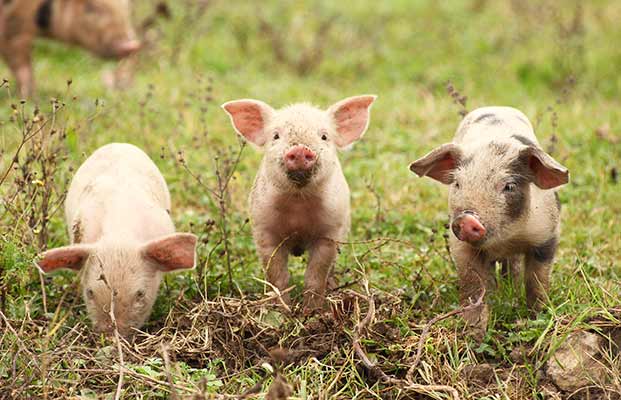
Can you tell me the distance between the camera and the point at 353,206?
6809 millimetres

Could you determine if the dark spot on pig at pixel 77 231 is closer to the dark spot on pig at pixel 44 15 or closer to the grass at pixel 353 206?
the grass at pixel 353 206

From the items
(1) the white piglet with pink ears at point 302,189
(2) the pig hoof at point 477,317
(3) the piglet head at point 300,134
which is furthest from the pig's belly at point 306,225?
(2) the pig hoof at point 477,317

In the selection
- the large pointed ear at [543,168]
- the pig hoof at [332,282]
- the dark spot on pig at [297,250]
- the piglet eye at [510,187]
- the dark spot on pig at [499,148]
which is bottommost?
the pig hoof at [332,282]

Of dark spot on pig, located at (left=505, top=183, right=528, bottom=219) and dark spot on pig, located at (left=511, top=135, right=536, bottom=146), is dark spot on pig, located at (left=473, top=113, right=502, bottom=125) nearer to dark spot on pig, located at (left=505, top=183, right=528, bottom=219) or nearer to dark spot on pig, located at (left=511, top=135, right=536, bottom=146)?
dark spot on pig, located at (left=511, top=135, right=536, bottom=146)

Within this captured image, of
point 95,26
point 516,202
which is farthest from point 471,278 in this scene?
point 95,26

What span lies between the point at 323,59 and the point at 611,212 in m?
5.37

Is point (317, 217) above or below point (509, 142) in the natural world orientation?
below

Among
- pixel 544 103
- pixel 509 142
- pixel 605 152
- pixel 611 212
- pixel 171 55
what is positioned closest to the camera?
pixel 509 142

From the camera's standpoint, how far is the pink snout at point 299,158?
15.3 ft

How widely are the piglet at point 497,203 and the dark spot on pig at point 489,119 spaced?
1 centimetres

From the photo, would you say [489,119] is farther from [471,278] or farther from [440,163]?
[471,278]

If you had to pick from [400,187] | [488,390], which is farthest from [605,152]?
[488,390]

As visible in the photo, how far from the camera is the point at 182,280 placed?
5.59 metres

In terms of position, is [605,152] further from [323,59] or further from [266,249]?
[323,59]
